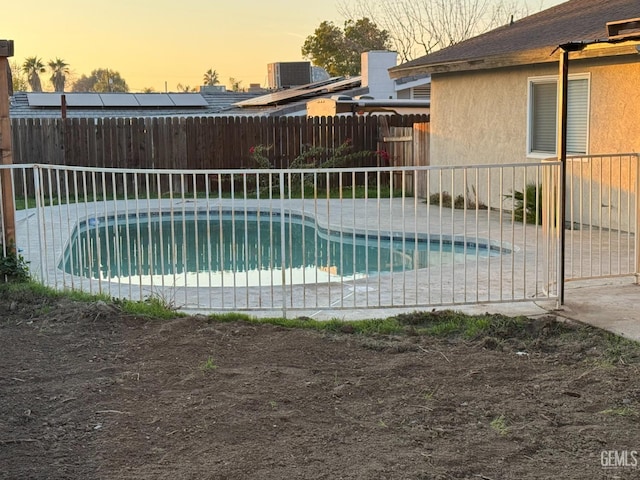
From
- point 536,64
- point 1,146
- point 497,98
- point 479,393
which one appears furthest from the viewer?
point 497,98

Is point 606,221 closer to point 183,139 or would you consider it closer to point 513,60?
point 513,60

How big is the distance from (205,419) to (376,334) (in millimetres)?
2114

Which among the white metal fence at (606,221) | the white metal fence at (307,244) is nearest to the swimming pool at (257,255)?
the white metal fence at (307,244)

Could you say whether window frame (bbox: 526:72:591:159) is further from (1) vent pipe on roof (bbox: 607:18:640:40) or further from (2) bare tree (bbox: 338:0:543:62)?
(2) bare tree (bbox: 338:0:543:62)

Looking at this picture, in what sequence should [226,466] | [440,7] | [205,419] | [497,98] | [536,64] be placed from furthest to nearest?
[440,7] → [497,98] → [536,64] → [205,419] → [226,466]

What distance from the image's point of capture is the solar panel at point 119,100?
1136 inches

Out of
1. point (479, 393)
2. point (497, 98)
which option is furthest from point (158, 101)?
point (479, 393)

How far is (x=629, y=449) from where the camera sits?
403cm

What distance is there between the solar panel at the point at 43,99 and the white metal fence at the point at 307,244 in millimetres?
8875

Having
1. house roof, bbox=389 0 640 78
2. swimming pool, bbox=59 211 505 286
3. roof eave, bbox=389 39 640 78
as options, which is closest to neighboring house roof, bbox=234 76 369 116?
house roof, bbox=389 0 640 78

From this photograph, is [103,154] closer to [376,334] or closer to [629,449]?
[376,334]

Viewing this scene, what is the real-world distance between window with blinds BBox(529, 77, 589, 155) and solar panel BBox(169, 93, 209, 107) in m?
18.5

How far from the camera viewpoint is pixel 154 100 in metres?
29.7

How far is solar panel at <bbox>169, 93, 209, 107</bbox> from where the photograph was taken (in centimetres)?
3002
